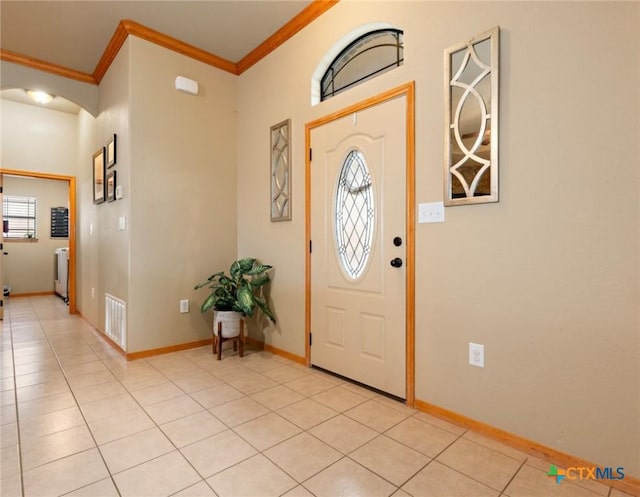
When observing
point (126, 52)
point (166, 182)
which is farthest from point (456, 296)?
point (126, 52)

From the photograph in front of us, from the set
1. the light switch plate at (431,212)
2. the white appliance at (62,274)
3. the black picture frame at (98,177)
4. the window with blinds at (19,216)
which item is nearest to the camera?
the light switch plate at (431,212)

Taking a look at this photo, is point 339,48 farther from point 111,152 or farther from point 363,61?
point 111,152

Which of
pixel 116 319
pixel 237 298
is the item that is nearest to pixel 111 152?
pixel 116 319

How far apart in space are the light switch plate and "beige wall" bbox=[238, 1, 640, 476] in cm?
4

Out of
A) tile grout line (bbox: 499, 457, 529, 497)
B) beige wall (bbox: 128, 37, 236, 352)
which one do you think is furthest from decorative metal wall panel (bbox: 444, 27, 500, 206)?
beige wall (bbox: 128, 37, 236, 352)

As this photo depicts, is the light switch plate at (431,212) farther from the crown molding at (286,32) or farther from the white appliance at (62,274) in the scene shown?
the white appliance at (62,274)

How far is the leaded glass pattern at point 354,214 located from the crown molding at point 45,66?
350 centimetres

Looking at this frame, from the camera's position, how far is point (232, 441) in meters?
1.75

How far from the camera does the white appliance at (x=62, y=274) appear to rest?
234 inches

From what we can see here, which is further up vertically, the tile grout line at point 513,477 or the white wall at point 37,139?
the white wall at point 37,139

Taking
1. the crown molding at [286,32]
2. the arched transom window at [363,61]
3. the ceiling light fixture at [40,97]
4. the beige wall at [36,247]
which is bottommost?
the beige wall at [36,247]

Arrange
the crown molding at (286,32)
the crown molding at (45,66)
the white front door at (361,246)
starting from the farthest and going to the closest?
the crown molding at (45,66)
the crown molding at (286,32)
the white front door at (361,246)

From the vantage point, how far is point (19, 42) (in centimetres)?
327

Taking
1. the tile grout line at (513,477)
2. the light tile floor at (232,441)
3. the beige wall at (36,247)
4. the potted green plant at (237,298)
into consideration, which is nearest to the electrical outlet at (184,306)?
the potted green plant at (237,298)
